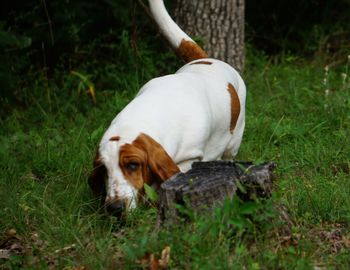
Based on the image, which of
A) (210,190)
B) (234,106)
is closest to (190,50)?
(234,106)

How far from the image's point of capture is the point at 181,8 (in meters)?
6.86

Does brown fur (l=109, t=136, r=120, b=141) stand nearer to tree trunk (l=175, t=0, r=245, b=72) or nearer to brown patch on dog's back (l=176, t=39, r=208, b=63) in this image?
brown patch on dog's back (l=176, t=39, r=208, b=63)

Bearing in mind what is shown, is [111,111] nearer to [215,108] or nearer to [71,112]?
[71,112]

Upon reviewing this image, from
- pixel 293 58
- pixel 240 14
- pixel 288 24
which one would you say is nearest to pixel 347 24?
pixel 288 24

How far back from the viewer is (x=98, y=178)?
4.25m

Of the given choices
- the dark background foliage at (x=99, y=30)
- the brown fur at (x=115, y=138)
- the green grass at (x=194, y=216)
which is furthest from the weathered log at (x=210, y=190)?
the dark background foliage at (x=99, y=30)

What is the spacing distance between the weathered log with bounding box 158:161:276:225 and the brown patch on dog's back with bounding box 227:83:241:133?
1391 millimetres

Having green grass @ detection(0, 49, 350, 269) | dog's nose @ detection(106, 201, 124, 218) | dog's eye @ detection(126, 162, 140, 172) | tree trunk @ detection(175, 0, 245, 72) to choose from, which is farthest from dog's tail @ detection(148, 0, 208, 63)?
dog's nose @ detection(106, 201, 124, 218)

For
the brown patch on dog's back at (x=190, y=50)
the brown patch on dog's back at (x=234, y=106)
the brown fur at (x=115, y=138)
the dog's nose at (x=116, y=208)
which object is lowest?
the dog's nose at (x=116, y=208)

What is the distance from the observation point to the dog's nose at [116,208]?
3947 mm

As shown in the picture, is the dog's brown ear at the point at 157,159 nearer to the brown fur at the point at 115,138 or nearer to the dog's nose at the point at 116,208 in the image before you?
the brown fur at the point at 115,138

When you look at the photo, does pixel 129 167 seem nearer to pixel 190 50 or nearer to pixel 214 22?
pixel 190 50

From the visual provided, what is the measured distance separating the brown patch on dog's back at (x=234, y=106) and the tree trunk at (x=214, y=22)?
1692 mm

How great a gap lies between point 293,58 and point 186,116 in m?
3.46
